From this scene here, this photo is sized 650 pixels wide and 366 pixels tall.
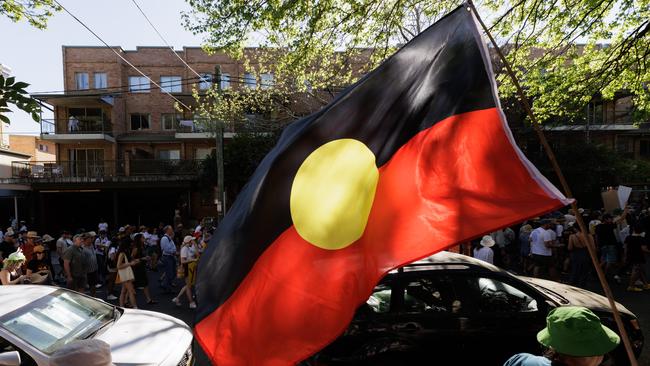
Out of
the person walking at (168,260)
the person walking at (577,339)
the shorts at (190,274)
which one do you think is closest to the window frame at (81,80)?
the person walking at (168,260)

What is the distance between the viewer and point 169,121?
29281 mm

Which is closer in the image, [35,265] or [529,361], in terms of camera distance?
[529,361]

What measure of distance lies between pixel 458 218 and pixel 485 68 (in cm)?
83

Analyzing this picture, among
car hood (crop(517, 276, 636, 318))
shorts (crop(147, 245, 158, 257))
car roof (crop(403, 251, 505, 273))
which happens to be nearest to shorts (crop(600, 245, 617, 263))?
car hood (crop(517, 276, 636, 318))

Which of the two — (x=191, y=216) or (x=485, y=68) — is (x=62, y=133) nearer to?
(x=191, y=216)

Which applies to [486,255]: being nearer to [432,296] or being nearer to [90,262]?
[432,296]

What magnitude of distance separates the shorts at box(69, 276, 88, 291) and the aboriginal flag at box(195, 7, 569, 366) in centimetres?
739

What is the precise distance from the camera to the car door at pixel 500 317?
439 centimetres

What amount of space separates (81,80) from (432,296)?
31.6 metres

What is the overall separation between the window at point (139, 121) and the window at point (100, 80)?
9.02 feet

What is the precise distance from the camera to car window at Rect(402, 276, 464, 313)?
4457 mm

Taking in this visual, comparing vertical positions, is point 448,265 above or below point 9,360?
above

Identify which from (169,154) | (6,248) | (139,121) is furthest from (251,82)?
(6,248)

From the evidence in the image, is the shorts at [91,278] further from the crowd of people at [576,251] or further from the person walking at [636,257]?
the person walking at [636,257]
